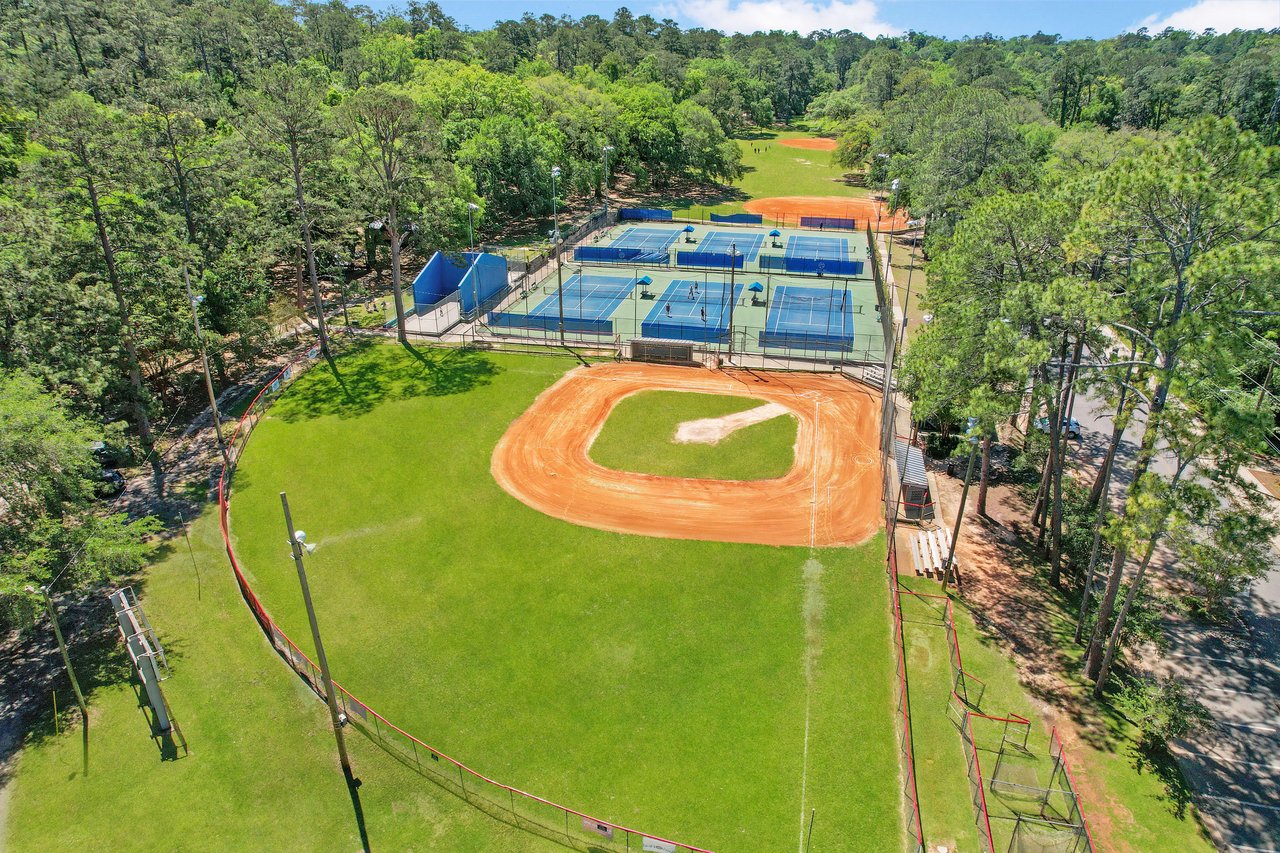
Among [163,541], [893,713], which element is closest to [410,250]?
[163,541]

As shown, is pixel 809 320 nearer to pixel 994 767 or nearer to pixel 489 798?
pixel 994 767

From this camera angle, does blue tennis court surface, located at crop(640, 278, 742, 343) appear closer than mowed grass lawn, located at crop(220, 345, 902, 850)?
No

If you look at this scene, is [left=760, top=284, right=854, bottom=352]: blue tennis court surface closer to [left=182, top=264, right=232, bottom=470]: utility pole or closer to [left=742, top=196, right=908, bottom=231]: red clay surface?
[left=742, top=196, right=908, bottom=231]: red clay surface

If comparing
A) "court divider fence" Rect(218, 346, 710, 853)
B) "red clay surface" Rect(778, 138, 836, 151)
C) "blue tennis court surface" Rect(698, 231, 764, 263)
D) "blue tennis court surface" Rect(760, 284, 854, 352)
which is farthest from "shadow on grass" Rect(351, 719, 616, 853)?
"red clay surface" Rect(778, 138, 836, 151)

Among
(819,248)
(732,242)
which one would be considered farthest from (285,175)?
(819,248)

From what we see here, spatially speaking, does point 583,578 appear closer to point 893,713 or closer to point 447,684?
point 447,684

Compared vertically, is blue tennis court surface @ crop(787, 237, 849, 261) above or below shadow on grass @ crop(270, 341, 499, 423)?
above

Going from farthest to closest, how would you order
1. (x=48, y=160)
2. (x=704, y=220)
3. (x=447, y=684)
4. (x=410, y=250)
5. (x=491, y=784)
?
(x=704, y=220) → (x=410, y=250) → (x=48, y=160) → (x=447, y=684) → (x=491, y=784)
